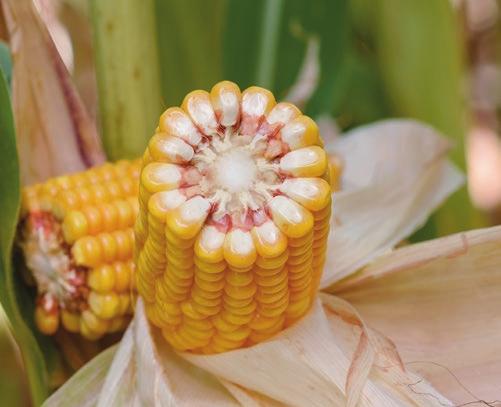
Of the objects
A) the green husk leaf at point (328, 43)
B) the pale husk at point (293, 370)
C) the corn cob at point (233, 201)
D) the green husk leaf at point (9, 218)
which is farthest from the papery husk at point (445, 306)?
the green husk leaf at point (328, 43)

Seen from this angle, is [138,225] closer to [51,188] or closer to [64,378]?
[51,188]

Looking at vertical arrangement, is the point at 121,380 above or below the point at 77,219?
below

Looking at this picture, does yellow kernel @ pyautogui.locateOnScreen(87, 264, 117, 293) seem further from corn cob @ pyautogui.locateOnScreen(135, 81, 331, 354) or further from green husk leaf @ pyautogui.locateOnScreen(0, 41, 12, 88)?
green husk leaf @ pyautogui.locateOnScreen(0, 41, 12, 88)

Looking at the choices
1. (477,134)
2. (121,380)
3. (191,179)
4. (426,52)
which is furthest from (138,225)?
(477,134)

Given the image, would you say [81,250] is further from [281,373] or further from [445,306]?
[445,306]

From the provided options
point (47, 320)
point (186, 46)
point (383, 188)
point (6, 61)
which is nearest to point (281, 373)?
point (47, 320)

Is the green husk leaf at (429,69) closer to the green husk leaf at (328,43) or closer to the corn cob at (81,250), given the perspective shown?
the green husk leaf at (328,43)
